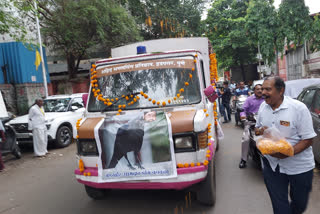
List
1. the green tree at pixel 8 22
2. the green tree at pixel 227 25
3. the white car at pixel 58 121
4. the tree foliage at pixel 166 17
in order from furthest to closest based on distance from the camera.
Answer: the green tree at pixel 227 25, the tree foliage at pixel 166 17, the white car at pixel 58 121, the green tree at pixel 8 22

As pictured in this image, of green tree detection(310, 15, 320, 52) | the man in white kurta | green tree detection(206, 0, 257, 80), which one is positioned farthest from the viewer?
green tree detection(206, 0, 257, 80)

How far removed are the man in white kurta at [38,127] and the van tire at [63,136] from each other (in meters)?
0.77

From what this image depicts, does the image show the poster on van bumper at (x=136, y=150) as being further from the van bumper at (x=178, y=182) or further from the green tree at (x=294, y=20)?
the green tree at (x=294, y=20)

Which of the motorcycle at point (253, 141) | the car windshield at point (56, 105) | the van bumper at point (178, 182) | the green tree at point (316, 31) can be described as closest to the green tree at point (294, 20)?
the green tree at point (316, 31)

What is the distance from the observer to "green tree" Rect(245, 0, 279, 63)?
55.4 feet

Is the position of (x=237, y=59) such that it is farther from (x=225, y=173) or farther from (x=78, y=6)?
(x=225, y=173)

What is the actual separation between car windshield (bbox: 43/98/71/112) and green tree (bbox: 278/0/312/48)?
13.9 m

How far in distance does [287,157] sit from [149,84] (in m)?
2.26

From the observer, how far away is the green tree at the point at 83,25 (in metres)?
14.0

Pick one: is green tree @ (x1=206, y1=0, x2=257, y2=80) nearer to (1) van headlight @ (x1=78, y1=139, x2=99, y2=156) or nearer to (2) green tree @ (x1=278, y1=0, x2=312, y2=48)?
(2) green tree @ (x1=278, y1=0, x2=312, y2=48)

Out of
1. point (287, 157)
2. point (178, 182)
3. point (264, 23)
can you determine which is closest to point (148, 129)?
point (178, 182)

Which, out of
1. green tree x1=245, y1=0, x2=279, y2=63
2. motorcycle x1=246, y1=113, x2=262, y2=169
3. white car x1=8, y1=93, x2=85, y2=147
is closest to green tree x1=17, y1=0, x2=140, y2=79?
white car x1=8, y1=93, x2=85, y2=147

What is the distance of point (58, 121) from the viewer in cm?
855

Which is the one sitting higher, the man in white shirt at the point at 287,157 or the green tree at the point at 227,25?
the green tree at the point at 227,25
